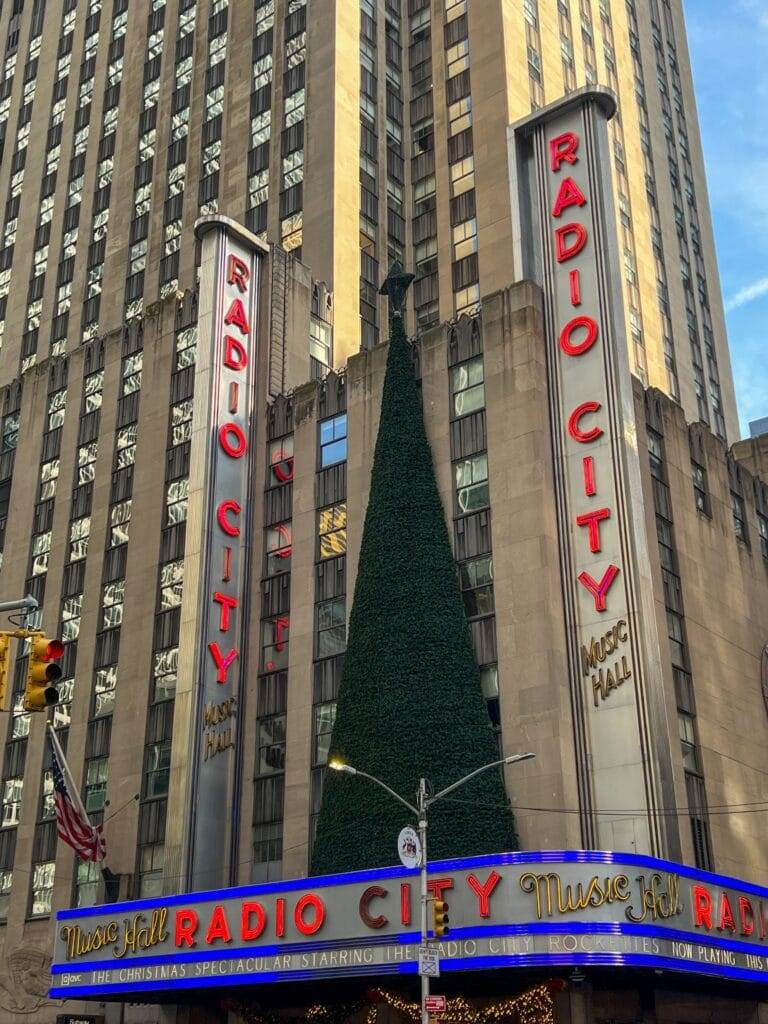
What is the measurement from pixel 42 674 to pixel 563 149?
39287 mm

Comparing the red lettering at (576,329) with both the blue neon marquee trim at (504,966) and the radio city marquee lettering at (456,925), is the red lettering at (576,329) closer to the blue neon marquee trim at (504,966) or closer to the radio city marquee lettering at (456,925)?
the radio city marquee lettering at (456,925)

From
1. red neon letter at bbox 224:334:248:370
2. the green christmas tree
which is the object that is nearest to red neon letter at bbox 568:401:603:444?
the green christmas tree

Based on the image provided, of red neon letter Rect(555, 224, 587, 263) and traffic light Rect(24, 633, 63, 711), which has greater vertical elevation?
red neon letter Rect(555, 224, 587, 263)

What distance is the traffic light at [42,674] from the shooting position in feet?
64.0

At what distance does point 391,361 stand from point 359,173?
93.9 ft

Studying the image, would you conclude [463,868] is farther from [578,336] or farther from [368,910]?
[578,336]

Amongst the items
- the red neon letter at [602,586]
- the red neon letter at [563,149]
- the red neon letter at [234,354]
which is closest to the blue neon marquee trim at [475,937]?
the red neon letter at [602,586]

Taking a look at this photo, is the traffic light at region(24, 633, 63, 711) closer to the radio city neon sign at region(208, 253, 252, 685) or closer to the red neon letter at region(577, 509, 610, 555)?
the red neon letter at region(577, 509, 610, 555)

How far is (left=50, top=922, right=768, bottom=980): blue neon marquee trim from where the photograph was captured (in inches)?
1385

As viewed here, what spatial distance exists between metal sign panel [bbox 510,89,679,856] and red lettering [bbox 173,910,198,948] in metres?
13.8

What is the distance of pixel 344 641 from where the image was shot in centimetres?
5044

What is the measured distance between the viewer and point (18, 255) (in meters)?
92.9

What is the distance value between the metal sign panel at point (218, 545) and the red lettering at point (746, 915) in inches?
795

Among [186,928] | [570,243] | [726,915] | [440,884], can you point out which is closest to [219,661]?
[186,928]
